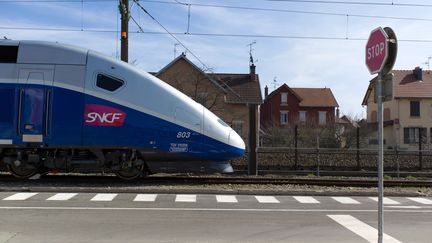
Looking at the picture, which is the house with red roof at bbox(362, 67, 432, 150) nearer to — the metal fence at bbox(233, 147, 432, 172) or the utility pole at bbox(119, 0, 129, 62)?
the metal fence at bbox(233, 147, 432, 172)

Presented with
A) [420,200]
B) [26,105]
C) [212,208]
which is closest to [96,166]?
[26,105]

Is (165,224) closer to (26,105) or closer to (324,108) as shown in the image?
(26,105)

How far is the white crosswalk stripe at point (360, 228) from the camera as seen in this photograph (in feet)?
27.6

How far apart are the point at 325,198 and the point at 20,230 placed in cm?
759

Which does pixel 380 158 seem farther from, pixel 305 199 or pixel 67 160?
pixel 67 160

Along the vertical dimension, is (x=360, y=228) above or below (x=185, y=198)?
below

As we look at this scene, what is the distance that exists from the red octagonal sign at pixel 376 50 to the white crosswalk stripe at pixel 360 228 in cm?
304

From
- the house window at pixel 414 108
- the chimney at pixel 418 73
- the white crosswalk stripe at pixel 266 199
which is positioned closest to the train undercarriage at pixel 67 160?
the white crosswalk stripe at pixel 266 199

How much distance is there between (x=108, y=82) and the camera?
14430mm

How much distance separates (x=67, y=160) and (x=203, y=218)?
5951mm

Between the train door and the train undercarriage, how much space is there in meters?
0.60

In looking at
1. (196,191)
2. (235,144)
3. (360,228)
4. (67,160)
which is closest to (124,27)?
(67,160)

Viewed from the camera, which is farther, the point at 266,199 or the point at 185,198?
the point at 266,199

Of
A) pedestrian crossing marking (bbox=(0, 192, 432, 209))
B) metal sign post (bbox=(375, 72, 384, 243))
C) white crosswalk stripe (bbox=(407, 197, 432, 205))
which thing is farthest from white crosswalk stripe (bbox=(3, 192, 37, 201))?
white crosswalk stripe (bbox=(407, 197, 432, 205))
